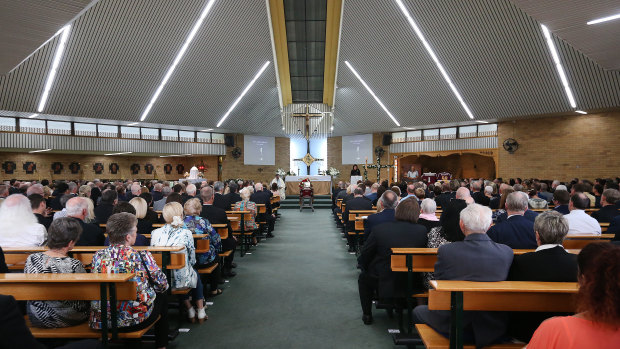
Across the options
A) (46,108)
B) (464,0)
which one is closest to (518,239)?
(464,0)

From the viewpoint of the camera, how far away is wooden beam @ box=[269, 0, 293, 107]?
1440cm

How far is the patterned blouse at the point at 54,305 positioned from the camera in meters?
2.52

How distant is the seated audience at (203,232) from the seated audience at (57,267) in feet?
5.25

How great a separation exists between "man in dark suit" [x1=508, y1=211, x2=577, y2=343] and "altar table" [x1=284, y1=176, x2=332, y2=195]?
14.6 m

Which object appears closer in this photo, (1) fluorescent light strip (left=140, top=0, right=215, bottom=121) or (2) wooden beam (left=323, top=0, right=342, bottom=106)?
(1) fluorescent light strip (left=140, top=0, right=215, bottom=121)

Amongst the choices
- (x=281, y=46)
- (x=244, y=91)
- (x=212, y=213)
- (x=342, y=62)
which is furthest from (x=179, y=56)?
(x=212, y=213)

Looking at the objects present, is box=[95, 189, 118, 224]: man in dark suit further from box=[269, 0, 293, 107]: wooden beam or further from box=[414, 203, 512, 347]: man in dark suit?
box=[269, 0, 293, 107]: wooden beam

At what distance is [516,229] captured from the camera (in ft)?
11.8

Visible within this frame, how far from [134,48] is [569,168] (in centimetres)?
1585

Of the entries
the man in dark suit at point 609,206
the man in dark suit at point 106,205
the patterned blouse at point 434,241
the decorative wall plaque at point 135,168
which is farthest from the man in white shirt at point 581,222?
the decorative wall plaque at point 135,168

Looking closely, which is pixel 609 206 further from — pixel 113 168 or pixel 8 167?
pixel 113 168

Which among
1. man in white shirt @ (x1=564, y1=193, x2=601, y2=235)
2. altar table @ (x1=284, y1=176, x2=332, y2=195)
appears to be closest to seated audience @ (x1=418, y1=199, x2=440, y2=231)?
man in white shirt @ (x1=564, y1=193, x2=601, y2=235)

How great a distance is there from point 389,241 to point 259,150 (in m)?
19.4

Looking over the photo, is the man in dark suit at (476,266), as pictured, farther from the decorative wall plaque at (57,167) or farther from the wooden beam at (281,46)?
the decorative wall plaque at (57,167)
